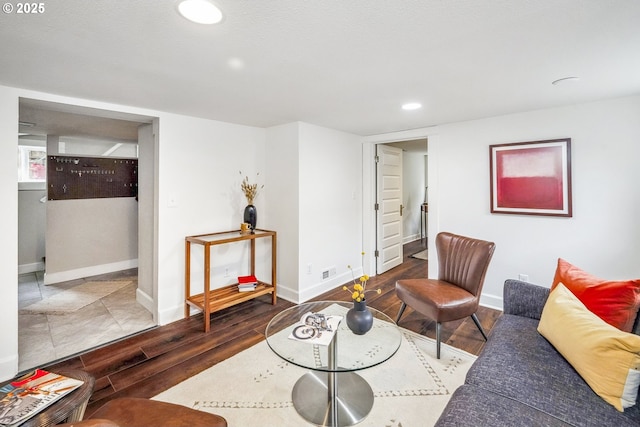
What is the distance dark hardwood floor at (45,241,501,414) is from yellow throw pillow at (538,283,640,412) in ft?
3.32

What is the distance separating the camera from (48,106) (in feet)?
8.17

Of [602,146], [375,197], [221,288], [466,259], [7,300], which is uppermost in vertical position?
[602,146]

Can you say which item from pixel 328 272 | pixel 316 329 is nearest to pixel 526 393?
pixel 316 329

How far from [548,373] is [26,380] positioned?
2.54m

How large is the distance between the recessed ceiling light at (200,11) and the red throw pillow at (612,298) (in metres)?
2.45

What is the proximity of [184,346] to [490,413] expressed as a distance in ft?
7.85

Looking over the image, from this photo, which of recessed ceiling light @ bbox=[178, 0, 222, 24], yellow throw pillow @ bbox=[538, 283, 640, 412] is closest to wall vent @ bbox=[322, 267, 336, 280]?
yellow throw pillow @ bbox=[538, 283, 640, 412]

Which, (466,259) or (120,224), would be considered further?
(120,224)

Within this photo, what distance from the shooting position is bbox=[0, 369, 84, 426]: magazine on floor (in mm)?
1153

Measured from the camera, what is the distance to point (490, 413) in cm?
122

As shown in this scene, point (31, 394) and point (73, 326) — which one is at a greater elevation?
point (31, 394)

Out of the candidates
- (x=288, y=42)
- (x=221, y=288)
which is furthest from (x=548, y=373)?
(x=221, y=288)

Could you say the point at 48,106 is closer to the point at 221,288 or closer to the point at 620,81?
the point at 221,288

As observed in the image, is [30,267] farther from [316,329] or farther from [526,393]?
[526,393]
